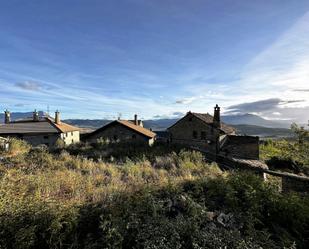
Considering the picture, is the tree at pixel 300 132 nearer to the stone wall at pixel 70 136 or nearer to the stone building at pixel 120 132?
the stone building at pixel 120 132

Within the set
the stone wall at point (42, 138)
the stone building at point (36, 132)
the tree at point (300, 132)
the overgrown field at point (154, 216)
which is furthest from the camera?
the stone wall at point (42, 138)

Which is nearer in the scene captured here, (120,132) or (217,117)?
(217,117)


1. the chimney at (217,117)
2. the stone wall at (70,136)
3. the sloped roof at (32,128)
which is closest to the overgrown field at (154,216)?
the chimney at (217,117)

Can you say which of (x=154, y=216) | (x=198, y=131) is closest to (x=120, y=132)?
(x=198, y=131)

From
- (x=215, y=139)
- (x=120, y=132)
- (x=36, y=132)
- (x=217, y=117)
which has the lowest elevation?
(x=215, y=139)

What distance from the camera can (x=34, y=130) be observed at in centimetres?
4722

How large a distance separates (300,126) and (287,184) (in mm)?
13931

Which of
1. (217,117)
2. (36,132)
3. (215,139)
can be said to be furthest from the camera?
(36,132)

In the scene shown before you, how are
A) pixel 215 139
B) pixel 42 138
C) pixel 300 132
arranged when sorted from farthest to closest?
pixel 42 138, pixel 215 139, pixel 300 132

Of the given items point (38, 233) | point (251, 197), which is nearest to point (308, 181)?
point (251, 197)

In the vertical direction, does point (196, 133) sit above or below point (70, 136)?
above

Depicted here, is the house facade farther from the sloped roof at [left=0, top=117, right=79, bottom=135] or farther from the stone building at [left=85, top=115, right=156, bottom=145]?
the sloped roof at [left=0, top=117, right=79, bottom=135]

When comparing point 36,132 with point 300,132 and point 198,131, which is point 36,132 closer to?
point 198,131

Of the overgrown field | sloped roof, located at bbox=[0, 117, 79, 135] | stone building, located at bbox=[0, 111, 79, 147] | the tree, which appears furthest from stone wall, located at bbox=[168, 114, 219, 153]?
the overgrown field
